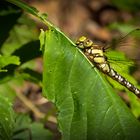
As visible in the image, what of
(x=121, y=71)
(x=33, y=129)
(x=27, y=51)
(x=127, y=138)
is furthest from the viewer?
(x=33, y=129)

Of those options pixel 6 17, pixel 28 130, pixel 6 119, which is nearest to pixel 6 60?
pixel 6 119

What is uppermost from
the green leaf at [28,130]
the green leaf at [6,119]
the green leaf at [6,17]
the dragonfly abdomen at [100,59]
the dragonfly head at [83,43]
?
the green leaf at [6,17]

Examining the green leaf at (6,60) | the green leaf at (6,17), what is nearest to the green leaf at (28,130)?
the green leaf at (6,17)

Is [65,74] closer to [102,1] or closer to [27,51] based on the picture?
[27,51]

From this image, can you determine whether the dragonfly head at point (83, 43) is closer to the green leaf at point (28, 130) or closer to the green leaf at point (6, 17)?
the green leaf at point (6, 17)

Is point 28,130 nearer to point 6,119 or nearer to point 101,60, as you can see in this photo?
point 101,60

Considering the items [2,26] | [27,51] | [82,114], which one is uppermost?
[2,26]

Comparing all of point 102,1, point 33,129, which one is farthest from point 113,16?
point 33,129
